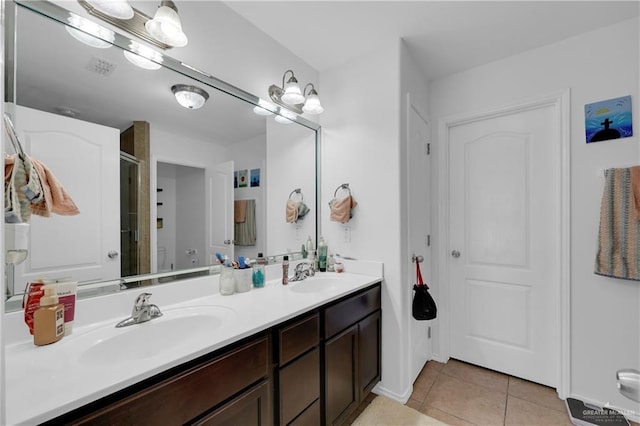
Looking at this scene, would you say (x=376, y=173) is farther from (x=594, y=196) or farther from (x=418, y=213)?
(x=594, y=196)

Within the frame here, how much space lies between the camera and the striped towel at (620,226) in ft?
5.38

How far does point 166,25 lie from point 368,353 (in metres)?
2.05

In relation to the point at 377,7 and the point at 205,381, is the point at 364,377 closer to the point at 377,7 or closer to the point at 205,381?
the point at 205,381

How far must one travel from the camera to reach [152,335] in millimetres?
1090

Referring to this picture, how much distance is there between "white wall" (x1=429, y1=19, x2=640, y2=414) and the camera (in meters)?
1.71

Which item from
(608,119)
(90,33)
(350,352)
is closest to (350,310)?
(350,352)

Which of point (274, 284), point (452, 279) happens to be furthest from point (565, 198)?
point (274, 284)

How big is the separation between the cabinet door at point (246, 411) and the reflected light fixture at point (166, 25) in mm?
1480

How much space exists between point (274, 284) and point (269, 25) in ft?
5.50

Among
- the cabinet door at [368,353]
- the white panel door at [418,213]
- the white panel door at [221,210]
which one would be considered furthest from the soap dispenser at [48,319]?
the white panel door at [418,213]

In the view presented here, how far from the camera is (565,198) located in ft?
6.25

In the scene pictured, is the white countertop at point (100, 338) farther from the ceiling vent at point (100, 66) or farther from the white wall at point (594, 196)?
the white wall at point (594, 196)

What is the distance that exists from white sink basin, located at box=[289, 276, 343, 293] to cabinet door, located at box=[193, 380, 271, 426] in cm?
74

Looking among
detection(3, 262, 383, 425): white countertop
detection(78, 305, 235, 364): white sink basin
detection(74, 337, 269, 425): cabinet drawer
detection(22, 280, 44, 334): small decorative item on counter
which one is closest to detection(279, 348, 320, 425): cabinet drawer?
detection(74, 337, 269, 425): cabinet drawer
